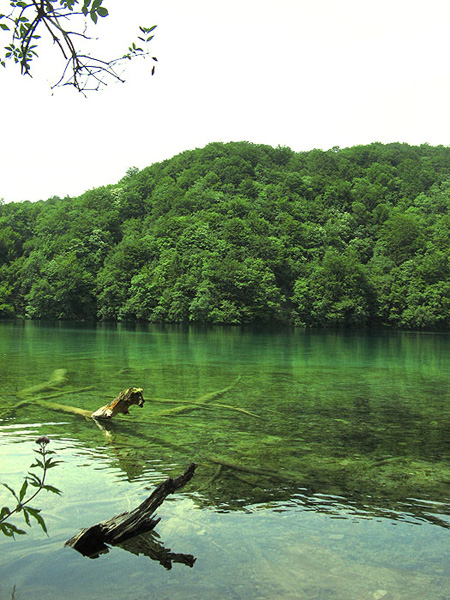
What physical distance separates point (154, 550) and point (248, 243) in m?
94.6

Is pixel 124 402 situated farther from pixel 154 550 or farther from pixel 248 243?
pixel 248 243

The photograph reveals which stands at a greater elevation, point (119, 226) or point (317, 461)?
point (119, 226)

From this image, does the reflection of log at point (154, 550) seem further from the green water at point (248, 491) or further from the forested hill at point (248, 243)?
the forested hill at point (248, 243)

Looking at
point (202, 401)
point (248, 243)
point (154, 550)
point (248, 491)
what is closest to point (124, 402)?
point (202, 401)

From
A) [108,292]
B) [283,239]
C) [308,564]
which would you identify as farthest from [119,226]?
[308,564]

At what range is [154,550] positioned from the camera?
5.77 m

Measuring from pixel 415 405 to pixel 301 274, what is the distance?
8361 centimetres

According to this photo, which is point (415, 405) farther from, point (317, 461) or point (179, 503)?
point (179, 503)

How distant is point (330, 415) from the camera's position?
1389cm

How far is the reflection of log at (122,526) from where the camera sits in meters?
5.62

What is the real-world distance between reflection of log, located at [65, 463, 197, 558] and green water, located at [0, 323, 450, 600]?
0.16 metres

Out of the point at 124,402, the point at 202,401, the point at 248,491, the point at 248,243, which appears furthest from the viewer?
the point at 248,243

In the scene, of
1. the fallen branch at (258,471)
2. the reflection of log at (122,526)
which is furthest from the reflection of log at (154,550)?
the fallen branch at (258,471)

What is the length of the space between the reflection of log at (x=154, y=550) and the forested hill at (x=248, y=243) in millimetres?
81585
